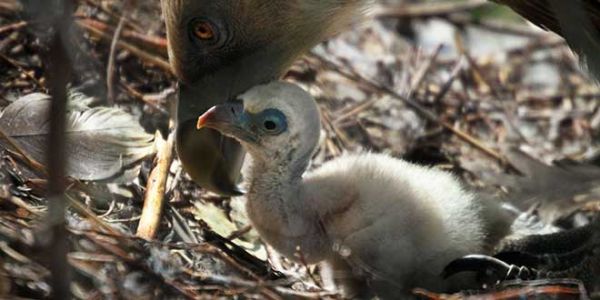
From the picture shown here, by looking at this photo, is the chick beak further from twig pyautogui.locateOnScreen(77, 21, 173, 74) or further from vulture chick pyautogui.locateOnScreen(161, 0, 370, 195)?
twig pyautogui.locateOnScreen(77, 21, 173, 74)

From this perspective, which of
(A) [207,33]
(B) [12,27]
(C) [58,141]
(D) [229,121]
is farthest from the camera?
(B) [12,27]

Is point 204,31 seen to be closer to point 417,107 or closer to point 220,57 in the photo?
point 220,57

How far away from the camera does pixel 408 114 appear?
526 centimetres

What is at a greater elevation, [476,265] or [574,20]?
[574,20]

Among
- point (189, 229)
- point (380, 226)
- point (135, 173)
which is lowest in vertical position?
point (380, 226)

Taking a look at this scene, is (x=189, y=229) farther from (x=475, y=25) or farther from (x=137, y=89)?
(x=475, y=25)

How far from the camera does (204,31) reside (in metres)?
3.81

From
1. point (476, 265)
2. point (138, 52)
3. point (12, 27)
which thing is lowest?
point (476, 265)

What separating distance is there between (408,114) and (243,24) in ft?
5.22

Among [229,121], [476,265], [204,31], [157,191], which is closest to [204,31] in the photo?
[204,31]

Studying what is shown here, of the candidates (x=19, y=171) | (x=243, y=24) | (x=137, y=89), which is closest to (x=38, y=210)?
(x=19, y=171)

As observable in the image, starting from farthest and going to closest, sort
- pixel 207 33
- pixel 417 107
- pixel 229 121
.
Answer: pixel 417 107 → pixel 207 33 → pixel 229 121

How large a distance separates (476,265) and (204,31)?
3.93ft

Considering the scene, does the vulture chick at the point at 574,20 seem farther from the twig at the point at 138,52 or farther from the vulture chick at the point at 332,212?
the twig at the point at 138,52
